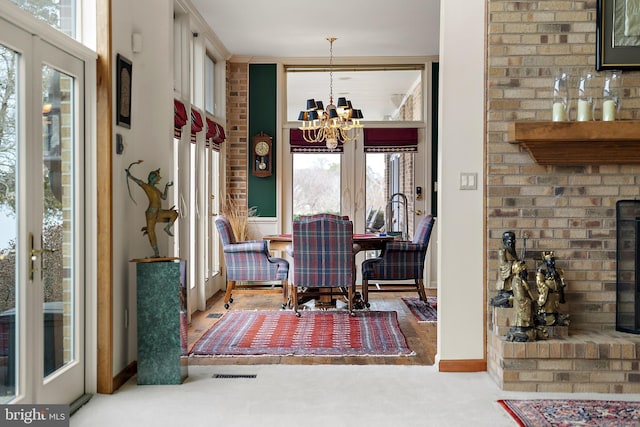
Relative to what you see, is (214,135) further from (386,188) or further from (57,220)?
(57,220)

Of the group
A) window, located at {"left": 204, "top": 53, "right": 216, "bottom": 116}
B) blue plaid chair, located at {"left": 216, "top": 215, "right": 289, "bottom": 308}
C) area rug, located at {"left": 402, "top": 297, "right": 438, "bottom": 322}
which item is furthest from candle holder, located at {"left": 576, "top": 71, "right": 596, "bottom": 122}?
window, located at {"left": 204, "top": 53, "right": 216, "bottom": 116}

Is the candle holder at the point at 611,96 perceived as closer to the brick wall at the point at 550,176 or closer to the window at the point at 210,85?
the brick wall at the point at 550,176

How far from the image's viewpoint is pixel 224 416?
3516 millimetres

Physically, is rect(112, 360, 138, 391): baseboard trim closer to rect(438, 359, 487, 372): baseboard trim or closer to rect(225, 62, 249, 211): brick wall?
rect(438, 359, 487, 372): baseboard trim

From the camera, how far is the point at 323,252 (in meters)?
6.28

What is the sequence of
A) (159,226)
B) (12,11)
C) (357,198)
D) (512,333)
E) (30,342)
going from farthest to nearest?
(357,198) → (159,226) → (512,333) → (30,342) → (12,11)

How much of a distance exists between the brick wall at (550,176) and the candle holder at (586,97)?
0.09 metres

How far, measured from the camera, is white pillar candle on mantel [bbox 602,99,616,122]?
13.6 feet

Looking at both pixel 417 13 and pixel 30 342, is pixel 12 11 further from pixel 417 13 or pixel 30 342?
pixel 417 13

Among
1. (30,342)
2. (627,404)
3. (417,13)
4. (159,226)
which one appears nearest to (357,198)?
(417,13)

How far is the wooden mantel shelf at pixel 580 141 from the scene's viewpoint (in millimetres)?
4039

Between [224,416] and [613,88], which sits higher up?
[613,88]

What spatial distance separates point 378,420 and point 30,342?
1705 millimetres

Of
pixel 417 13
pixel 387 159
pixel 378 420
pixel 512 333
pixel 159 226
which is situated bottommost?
pixel 378 420
